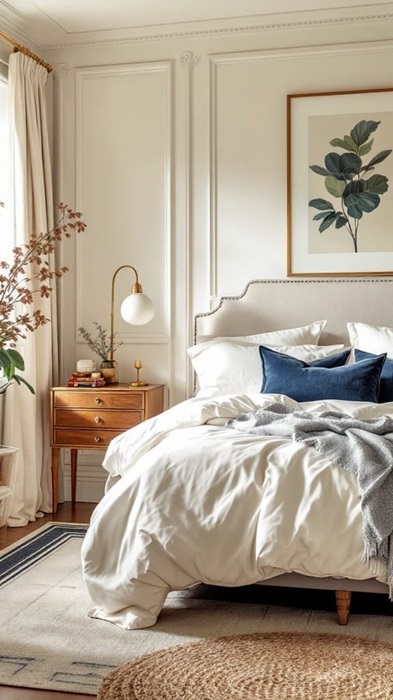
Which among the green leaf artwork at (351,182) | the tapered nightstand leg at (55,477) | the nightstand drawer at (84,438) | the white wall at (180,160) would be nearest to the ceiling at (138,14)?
the white wall at (180,160)

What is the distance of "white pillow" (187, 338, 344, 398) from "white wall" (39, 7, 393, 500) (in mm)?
543

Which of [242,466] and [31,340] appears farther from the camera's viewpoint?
[31,340]

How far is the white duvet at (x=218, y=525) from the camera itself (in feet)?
9.11

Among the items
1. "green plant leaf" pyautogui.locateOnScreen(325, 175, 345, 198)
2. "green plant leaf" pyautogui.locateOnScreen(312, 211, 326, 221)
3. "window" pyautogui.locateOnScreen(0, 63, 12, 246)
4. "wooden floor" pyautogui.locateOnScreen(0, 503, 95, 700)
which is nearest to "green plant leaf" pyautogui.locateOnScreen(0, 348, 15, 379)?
"wooden floor" pyautogui.locateOnScreen(0, 503, 95, 700)

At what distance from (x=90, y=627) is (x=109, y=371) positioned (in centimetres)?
236

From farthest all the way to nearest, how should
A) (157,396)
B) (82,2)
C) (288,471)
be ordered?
(157,396)
(82,2)
(288,471)

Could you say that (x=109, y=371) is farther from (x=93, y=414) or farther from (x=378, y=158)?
(x=378, y=158)

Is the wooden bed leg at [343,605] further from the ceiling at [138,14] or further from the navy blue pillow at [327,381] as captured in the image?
the ceiling at [138,14]

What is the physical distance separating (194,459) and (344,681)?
95 centimetres

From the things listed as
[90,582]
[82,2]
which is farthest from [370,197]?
[90,582]

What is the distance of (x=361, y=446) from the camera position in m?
2.93

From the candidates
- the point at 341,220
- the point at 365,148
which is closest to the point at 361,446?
the point at 341,220

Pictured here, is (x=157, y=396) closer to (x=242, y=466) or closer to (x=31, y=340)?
(x=31, y=340)

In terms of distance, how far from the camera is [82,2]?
474 centimetres
